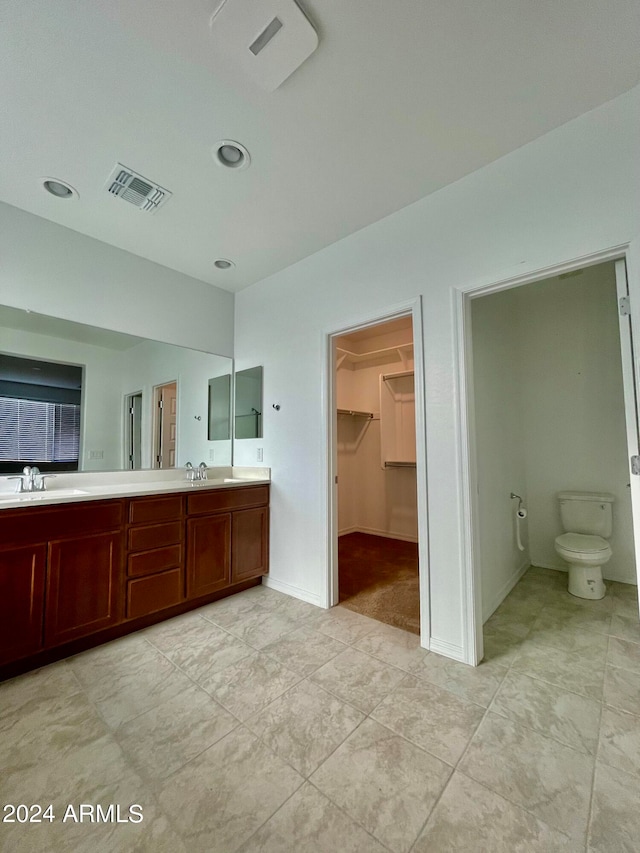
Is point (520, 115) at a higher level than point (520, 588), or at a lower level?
higher

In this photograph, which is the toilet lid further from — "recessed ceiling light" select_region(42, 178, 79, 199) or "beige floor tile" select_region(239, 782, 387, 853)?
"recessed ceiling light" select_region(42, 178, 79, 199)

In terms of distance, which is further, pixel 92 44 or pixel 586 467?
pixel 586 467

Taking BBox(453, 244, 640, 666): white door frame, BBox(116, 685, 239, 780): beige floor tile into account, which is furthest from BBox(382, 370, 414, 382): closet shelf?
BBox(116, 685, 239, 780): beige floor tile

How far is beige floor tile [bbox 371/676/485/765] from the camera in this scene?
1.33 meters

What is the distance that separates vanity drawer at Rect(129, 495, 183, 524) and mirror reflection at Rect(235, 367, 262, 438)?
978 mm

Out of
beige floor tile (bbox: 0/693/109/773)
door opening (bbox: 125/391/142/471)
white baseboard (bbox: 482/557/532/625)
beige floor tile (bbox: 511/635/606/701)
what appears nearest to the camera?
beige floor tile (bbox: 0/693/109/773)

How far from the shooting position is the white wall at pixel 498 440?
239 cm

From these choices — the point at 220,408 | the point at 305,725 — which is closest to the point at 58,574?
the point at 305,725

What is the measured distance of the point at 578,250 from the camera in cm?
160

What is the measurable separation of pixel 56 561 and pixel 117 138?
87.7 inches

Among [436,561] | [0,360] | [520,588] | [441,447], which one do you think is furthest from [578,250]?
[0,360]

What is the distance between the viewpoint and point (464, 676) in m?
1.72

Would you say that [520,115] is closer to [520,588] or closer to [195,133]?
[195,133]

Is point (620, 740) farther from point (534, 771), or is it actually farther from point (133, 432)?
point (133, 432)
